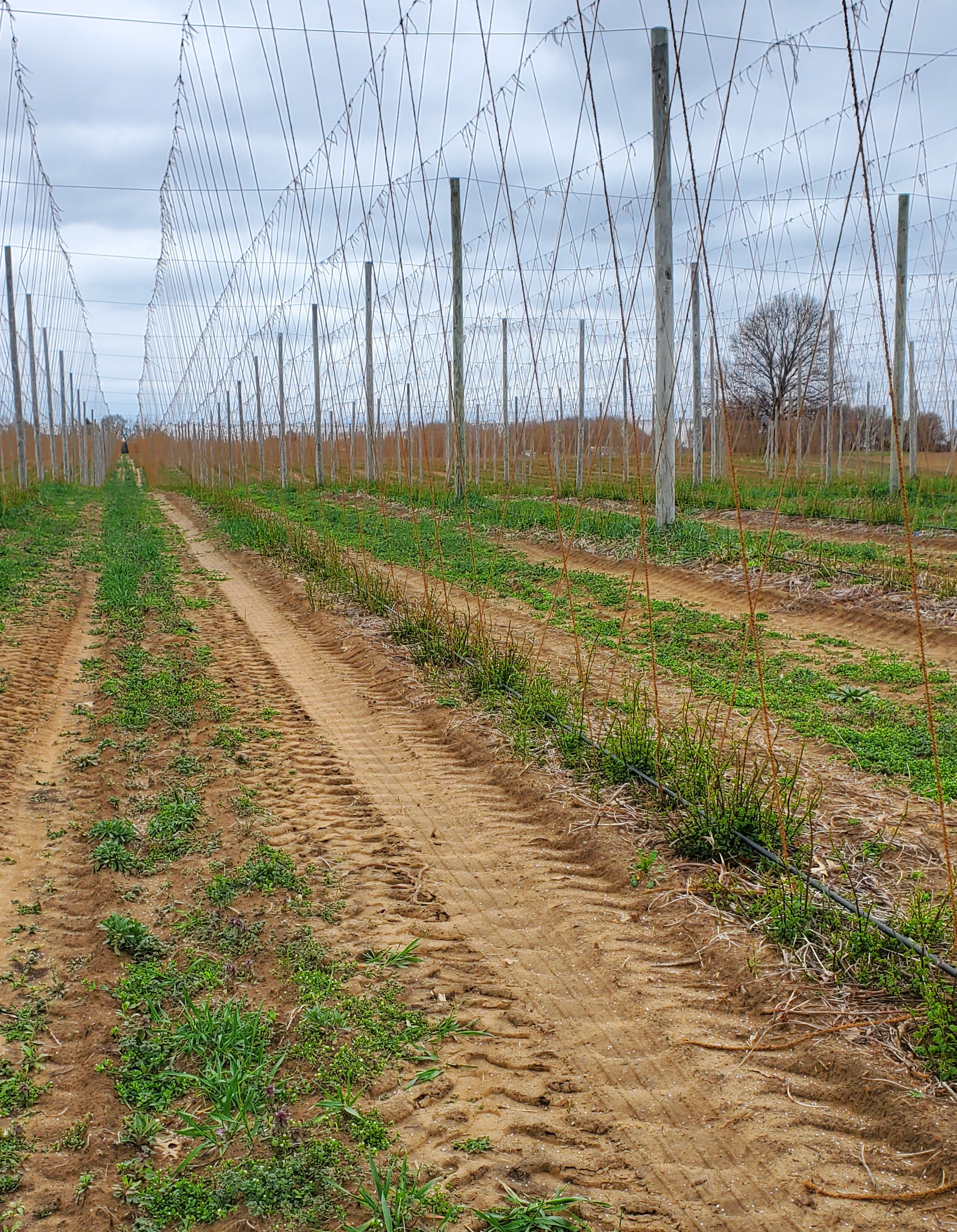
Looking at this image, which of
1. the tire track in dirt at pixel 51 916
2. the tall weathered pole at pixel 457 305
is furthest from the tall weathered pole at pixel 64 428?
the tire track in dirt at pixel 51 916

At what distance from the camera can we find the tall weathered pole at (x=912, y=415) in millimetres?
13750

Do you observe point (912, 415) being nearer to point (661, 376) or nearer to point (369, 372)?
point (661, 376)

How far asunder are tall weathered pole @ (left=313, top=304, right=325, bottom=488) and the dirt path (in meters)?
20.4

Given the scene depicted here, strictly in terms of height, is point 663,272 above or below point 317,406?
below

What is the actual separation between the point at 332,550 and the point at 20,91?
11373mm

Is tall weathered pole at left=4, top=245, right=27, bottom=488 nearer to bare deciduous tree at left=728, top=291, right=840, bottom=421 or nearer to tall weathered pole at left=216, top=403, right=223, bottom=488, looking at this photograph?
tall weathered pole at left=216, top=403, right=223, bottom=488

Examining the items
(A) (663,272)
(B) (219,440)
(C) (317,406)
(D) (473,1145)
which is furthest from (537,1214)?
(B) (219,440)

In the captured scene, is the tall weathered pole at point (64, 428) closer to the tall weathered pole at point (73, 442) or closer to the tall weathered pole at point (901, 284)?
the tall weathered pole at point (73, 442)

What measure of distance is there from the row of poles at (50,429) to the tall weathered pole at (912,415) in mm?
16729

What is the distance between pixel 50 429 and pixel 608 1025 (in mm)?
27341

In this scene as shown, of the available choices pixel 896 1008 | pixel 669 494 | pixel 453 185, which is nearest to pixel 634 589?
pixel 669 494

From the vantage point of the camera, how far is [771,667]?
5.68 metres

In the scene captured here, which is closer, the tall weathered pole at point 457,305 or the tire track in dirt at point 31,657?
the tire track in dirt at point 31,657

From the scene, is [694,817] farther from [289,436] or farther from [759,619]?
[289,436]
